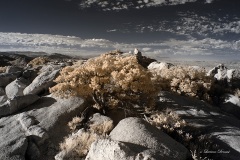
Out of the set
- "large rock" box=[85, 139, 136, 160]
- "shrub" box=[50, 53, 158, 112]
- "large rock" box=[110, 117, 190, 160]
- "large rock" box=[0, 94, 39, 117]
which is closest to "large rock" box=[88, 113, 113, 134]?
"shrub" box=[50, 53, 158, 112]

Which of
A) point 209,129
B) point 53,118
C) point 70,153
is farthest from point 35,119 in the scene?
point 209,129

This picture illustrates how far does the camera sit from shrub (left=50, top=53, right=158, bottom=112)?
16422 millimetres

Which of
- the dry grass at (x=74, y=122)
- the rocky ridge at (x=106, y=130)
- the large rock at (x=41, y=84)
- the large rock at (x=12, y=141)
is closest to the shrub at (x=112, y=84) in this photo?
the rocky ridge at (x=106, y=130)

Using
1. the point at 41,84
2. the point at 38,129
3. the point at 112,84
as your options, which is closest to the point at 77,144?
the point at 38,129

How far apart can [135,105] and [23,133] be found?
23.3 feet

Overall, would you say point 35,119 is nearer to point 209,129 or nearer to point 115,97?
point 115,97

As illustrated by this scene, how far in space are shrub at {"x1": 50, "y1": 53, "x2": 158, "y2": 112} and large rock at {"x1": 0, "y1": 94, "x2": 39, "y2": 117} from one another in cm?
232

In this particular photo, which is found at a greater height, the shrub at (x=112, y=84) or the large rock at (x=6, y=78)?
the shrub at (x=112, y=84)

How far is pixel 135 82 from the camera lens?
1625 centimetres

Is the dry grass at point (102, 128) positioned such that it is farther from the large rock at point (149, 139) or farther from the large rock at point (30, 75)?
the large rock at point (30, 75)

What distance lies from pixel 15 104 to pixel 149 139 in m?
10.5

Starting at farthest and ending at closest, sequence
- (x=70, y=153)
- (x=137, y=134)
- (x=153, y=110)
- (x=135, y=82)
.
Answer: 1. (x=153, y=110)
2. (x=135, y=82)
3. (x=70, y=153)
4. (x=137, y=134)

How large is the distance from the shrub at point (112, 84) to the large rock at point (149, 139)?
151 inches

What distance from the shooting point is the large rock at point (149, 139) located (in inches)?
439
